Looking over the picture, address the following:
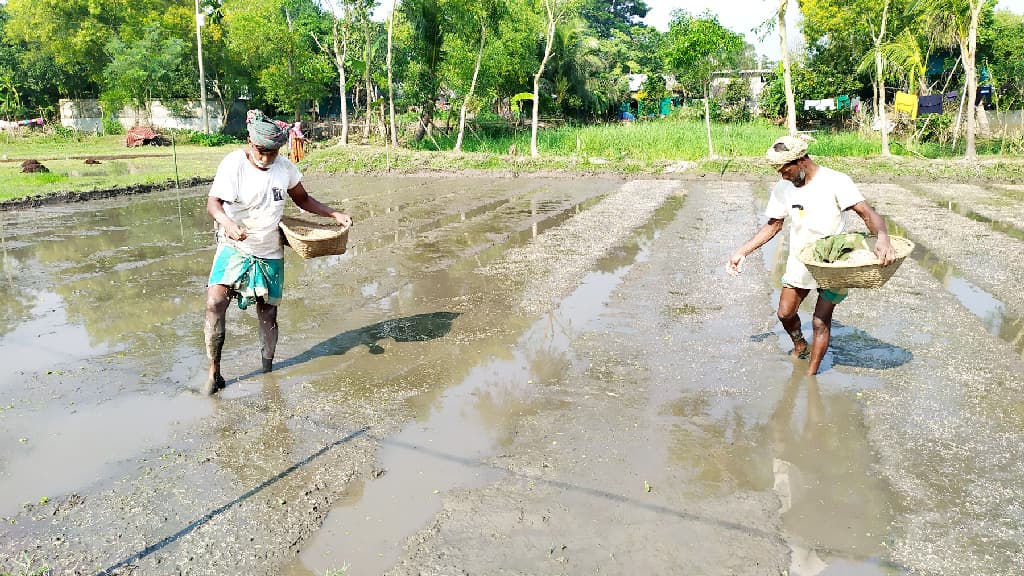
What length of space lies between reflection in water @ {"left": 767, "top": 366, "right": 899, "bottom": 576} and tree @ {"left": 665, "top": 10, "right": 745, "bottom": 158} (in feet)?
62.8

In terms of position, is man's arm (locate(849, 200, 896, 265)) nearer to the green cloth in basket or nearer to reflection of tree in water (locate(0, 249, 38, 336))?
the green cloth in basket

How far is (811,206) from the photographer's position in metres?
4.64

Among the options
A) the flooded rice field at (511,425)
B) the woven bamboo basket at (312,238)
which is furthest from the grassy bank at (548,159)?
the woven bamboo basket at (312,238)

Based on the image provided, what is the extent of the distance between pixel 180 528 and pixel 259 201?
2217 millimetres

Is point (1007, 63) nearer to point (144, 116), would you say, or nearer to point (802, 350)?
point (802, 350)

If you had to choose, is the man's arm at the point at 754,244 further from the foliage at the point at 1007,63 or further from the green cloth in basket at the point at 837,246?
the foliage at the point at 1007,63

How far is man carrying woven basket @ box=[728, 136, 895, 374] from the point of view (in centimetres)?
447

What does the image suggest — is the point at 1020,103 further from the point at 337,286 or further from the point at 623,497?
the point at 623,497

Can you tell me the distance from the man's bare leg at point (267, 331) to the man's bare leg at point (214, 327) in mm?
289

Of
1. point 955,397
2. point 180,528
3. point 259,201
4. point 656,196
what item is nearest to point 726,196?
point 656,196

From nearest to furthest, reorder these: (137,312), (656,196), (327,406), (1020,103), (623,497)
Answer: (623,497) → (327,406) → (137,312) → (656,196) → (1020,103)

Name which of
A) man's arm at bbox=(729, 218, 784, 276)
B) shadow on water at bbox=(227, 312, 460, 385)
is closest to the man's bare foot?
man's arm at bbox=(729, 218, 784, 276)

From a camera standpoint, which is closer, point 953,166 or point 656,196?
point 656,196

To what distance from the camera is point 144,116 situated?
36094mm
